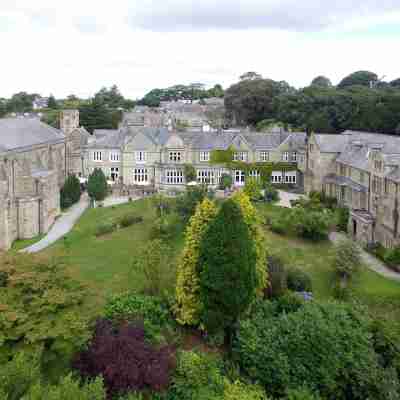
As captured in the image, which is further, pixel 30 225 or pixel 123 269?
pixel 30 225

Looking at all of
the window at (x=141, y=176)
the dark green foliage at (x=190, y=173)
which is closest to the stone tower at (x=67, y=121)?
the window at (x=141, y=176)

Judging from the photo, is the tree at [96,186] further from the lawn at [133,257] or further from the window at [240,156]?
the window at [240,156]

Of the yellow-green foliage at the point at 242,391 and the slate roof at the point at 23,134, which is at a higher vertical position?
the slate roof at the point at 23,134

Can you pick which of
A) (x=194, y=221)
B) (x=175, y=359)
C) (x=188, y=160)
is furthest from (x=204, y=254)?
(x=188, y=160)

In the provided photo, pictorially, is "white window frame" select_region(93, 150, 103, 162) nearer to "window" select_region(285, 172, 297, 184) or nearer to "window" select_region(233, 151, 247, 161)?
"window" select_region(233, 151, 247, 161)

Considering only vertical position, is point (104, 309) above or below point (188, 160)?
below

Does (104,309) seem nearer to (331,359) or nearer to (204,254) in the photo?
(204,254)

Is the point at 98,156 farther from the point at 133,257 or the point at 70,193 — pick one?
the point at 133,257
